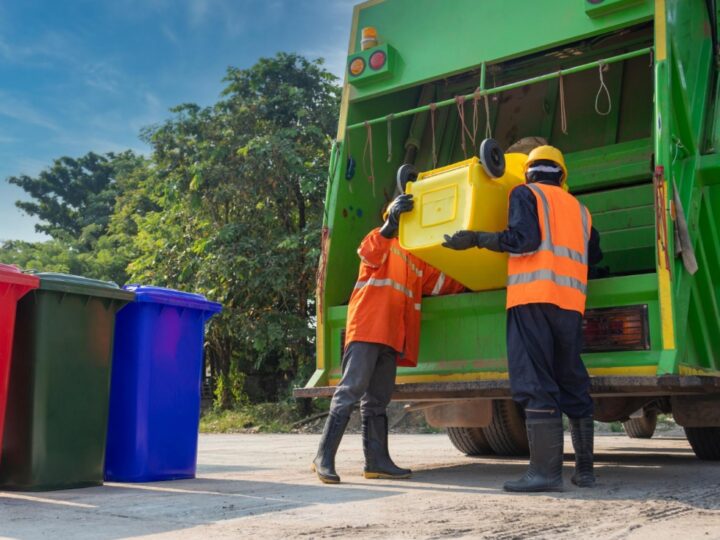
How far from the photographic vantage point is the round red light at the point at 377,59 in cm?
491

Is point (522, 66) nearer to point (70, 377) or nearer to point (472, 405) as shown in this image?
point (472, 405)

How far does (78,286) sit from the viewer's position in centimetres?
387

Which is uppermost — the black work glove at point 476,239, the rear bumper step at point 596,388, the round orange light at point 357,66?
the round orange light at point 357,66

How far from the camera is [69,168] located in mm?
39156

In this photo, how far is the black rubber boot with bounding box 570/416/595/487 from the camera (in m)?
3.76

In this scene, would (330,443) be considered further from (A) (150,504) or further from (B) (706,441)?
(B) (706,441)

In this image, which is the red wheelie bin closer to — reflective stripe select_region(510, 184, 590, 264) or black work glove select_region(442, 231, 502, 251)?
black work glove select_region(442, 231, 502, 251)

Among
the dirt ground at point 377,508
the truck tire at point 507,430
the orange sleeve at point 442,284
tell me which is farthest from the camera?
the truck tire at point 507,430

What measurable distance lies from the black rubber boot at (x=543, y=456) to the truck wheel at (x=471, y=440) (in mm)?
2404

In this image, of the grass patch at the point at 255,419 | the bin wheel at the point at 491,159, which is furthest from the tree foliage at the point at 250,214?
the bin wheel at the point at 491,159

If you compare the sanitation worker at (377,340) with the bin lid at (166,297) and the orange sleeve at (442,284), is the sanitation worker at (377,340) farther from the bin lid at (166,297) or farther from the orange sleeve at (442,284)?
the bin lid at (166,297)

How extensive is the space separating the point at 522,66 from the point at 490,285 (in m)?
1.91

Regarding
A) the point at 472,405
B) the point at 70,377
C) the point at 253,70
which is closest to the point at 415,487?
the point at 472,405

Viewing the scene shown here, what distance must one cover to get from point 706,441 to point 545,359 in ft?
7.64
